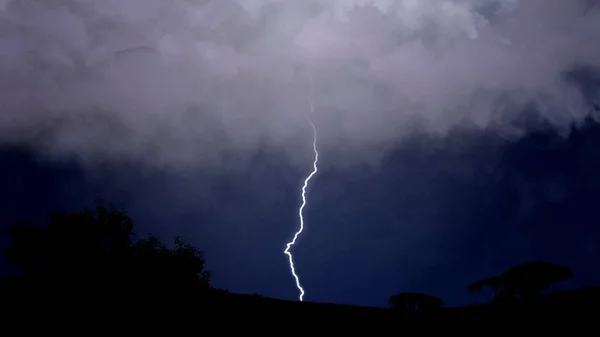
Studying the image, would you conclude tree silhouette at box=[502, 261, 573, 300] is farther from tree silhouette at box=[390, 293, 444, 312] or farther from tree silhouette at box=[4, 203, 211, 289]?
tree silhouette at box=[4, 203, 211, 289]

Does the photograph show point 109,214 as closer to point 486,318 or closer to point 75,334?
point 75,334

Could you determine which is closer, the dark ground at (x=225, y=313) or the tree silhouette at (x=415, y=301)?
the dark ground at (x=225, y=313)

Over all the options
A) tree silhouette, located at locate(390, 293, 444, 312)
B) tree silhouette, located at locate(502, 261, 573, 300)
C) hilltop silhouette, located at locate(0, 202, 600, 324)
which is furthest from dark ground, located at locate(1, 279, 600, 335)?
tree silhouette, located at locate(390, 293, 444, 312)

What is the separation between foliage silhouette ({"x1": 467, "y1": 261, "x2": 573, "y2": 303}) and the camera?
2388 centimetres

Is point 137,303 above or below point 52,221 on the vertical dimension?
below

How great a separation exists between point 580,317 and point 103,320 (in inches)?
596

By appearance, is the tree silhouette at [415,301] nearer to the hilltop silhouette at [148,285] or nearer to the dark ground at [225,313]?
the hilltop silhouette at [148,285]

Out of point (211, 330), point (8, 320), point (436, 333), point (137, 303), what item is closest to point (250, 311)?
point (211, 330)

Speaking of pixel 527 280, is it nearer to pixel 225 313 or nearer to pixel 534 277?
pixel 534 277

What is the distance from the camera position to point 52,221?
32.2 meters

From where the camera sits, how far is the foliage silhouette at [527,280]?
2388cm

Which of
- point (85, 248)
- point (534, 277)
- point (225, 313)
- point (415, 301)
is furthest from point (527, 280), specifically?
point (85, 248)

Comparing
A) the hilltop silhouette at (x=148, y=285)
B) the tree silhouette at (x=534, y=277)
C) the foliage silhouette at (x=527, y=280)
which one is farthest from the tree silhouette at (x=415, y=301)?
the tree silhouette at (x=534, y=277)

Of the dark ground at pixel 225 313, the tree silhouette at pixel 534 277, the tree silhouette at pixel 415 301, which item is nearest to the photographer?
the dark ground at pixel 225 313
